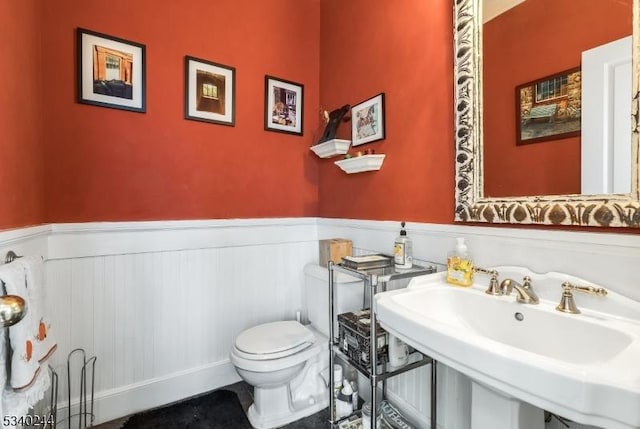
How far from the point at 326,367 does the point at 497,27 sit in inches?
70.1

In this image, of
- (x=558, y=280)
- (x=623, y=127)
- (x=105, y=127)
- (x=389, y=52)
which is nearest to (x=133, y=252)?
(x=105, y=127)

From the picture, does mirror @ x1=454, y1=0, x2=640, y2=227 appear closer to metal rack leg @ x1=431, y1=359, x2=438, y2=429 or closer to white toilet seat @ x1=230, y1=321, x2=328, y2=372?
metal rack leg @ x1=431, y1=359, x2=438, y2=429

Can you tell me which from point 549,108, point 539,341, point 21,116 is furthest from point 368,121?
point 21,116

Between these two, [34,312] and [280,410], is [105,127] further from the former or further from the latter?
[280,410]

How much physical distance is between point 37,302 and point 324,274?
1.22 metres

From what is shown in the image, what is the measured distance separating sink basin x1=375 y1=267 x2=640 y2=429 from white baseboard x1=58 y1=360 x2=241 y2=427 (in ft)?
4.44

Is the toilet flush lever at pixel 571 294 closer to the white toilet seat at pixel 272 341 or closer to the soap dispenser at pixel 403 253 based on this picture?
the soap dispenser at pixel 403 253

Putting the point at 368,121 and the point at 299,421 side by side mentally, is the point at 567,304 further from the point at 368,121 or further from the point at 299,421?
the point at 299,421

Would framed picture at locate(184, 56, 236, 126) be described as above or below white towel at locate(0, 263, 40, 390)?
above

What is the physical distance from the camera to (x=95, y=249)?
57.7 inches

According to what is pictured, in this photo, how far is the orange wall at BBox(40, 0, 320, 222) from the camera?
Result: 1400 millimetres

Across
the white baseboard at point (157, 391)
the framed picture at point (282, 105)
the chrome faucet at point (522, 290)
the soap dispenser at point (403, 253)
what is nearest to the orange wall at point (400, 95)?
the soap dispenser at point (403, 253)

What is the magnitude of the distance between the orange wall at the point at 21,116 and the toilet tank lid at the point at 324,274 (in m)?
1.32

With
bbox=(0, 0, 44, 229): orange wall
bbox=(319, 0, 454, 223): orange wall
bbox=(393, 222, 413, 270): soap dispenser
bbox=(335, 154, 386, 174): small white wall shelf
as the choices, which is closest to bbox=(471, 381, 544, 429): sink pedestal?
bbox=(393, 222, 413, 270): soap dispenser
